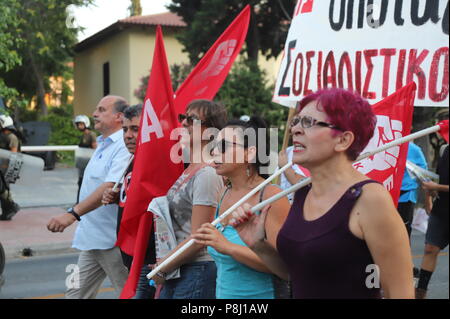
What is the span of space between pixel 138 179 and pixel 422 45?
6.12 feet

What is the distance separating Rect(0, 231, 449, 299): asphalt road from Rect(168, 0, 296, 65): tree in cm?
1198

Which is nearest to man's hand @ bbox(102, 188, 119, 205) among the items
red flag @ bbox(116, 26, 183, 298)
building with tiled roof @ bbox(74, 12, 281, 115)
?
red flag @ bbox(116, 26, 183, 298)

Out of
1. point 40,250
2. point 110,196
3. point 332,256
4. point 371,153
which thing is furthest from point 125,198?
point 40,250

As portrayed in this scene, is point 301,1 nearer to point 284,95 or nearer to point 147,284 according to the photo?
point 284,95

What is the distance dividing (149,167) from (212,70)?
3.87 ft

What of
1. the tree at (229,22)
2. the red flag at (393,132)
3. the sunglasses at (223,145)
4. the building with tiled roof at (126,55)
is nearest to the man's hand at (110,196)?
the sunglasses at (223,145)

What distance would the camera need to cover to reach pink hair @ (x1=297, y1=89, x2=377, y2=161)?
2064mm

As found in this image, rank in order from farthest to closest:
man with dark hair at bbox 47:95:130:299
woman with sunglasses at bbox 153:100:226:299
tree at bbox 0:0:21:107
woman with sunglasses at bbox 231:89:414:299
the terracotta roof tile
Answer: the terracotta roof tile → tree at bbox 0:0:21:107 → man with dark hair at bbox 47:95:130:299 → woman with sunglasses at bbox 153:100:226:299 → woman with sunglasses at bbox 231:89:414:299

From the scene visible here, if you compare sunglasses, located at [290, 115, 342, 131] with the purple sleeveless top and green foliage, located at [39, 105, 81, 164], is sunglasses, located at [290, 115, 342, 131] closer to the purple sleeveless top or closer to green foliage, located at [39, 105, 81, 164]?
the purple sleeveless top

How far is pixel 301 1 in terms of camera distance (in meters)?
4.09

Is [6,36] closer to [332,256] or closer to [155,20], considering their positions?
[332,256]

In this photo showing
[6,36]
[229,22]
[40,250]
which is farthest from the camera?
[229,22]

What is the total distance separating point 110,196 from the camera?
12.8 ft

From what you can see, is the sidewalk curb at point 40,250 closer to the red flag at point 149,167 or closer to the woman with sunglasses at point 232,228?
the red flag at point 149,167
